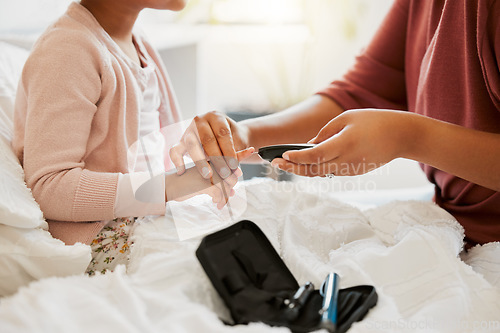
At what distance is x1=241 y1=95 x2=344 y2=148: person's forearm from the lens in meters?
0.80

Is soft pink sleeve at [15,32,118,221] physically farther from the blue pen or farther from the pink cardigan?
the blue pen

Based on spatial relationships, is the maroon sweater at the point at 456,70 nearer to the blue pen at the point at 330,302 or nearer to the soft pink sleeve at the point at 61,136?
the blue pen at the point at 330,302

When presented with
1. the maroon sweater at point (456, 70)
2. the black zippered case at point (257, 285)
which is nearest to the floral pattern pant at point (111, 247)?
the black zippered case at point (257, 285)

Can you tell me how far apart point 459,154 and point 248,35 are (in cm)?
135

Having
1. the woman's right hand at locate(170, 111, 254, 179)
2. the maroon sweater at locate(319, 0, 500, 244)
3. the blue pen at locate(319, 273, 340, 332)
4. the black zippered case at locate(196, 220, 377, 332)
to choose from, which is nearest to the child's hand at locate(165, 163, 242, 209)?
the woman's right hand at locate(170, 111, 254, 179)

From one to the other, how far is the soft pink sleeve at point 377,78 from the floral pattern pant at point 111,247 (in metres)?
0.49

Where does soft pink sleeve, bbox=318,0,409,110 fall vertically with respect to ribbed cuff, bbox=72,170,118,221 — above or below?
above

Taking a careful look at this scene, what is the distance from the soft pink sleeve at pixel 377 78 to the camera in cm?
87

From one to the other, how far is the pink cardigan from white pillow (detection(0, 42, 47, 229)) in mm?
16

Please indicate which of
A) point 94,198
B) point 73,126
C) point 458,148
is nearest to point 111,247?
point 94,198

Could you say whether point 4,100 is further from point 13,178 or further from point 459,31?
point 459,31

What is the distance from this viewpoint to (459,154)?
0.58 m

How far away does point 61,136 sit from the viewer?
58cm

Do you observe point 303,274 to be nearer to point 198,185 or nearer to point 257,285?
point 257,285
